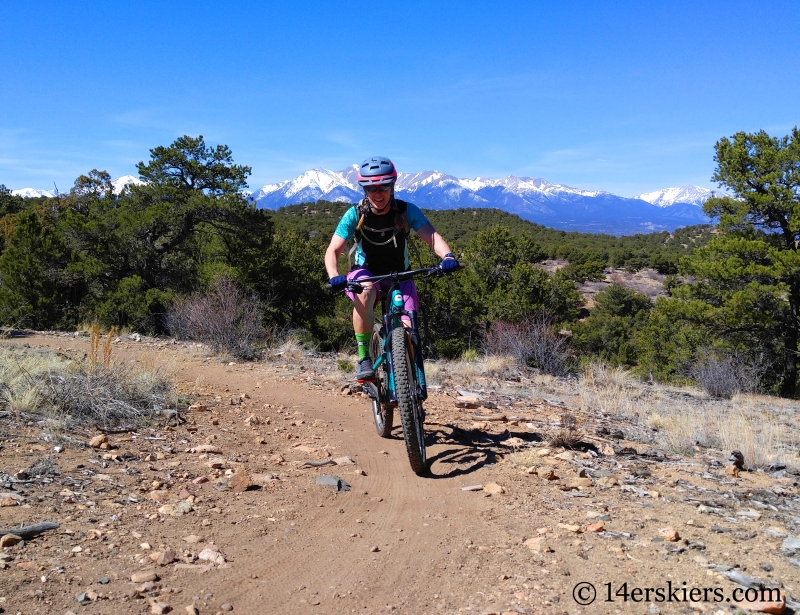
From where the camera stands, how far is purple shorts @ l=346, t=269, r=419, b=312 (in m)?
4.13

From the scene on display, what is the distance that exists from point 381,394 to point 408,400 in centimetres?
83

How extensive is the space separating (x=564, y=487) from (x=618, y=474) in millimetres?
564

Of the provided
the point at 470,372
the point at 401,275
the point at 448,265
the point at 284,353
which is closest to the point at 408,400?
the point at 401,275

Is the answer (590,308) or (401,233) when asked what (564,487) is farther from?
(590,308)

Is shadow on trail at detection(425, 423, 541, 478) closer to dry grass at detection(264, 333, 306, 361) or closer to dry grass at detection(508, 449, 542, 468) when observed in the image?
dry grass at detection(508, 449, 542, 468)

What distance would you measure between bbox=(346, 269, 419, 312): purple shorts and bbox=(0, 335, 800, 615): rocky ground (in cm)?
122

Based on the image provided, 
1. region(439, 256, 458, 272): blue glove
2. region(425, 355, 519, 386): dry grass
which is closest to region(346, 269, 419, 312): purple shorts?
region(439, 256, 458, 272): blue glove

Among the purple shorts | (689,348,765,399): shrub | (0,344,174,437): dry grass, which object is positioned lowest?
(689,348,765,399): shrub

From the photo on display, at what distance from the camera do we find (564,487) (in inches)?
146

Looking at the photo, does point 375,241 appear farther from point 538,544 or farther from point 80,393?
point 80,393

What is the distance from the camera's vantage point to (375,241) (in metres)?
4.36

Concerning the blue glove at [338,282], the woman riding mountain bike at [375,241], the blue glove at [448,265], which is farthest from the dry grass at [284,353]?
the blue glove at [448,265]

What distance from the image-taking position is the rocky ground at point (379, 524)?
2.32 m

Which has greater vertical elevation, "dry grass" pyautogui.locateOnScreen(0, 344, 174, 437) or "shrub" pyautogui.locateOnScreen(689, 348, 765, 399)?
"dry grass" pyautogui.locateOnScreen(0, 344, 174, 437)
